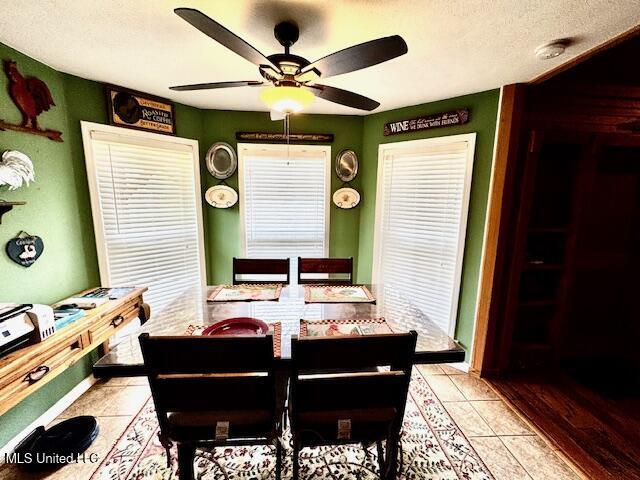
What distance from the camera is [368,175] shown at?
322cm

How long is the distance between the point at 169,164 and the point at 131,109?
1.77 ft

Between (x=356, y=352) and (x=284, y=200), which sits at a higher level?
(x=284, y=200)

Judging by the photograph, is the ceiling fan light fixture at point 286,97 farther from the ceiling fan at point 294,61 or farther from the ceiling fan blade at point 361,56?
the ceiling fan blade at point 361,56

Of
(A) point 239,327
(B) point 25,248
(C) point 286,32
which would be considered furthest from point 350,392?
(B) point 25,248

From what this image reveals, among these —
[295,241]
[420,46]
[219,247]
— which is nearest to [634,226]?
[420,46]

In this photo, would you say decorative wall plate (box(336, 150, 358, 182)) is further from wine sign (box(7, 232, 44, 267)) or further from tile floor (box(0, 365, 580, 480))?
wine sign (box(7, 232, 44, 267))

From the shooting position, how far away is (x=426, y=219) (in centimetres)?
278

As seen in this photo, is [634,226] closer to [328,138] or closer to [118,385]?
[328,138]

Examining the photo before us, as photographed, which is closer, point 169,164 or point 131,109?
point 131,109

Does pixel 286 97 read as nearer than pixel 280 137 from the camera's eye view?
Yes

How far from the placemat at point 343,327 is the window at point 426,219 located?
2.59 ft

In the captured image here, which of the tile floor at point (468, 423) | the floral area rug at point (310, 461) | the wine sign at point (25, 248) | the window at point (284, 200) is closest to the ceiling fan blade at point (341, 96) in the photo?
the window at point (284, 200)

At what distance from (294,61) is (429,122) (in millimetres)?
1756

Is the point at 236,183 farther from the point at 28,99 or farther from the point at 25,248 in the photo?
the point at 25,248
